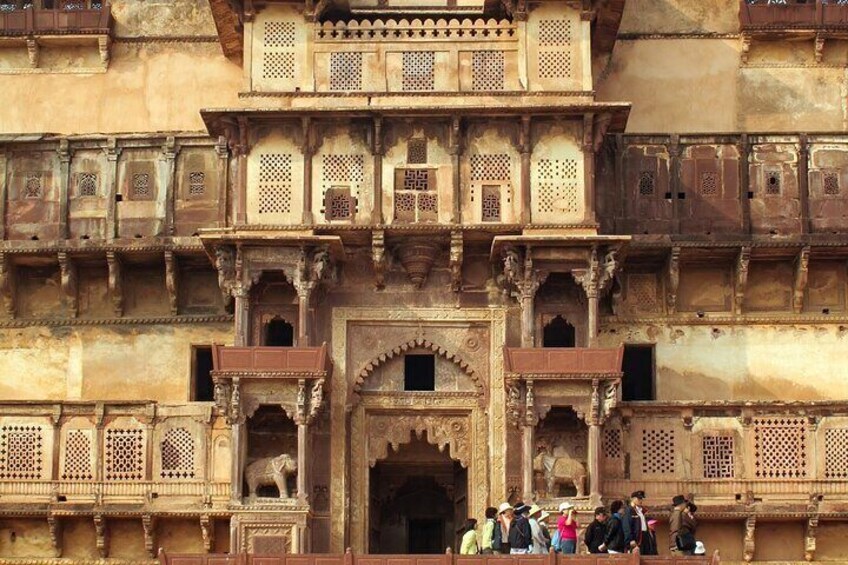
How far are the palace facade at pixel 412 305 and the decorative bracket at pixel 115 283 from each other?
0.26 feet

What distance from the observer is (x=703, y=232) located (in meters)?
28.9

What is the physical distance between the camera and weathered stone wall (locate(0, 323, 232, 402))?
29.2m

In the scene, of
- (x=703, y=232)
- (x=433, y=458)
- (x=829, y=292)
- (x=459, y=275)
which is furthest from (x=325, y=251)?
(x=829, y=292)

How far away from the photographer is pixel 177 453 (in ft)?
89.4

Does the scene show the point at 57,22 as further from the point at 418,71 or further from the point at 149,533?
the point at 149,533

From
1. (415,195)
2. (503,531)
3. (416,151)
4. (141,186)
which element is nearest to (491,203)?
(415,195)

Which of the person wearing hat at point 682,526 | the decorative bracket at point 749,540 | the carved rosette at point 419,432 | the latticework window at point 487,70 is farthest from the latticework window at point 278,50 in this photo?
the decorative bracket at point 749,540

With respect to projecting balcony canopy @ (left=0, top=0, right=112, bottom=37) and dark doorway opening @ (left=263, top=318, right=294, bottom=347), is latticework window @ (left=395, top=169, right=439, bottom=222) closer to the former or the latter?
dark doorway opening @ (left=263, top=318, right=294, bottom=347)

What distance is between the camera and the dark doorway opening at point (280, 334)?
28.0 metres

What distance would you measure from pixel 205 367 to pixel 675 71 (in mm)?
8295

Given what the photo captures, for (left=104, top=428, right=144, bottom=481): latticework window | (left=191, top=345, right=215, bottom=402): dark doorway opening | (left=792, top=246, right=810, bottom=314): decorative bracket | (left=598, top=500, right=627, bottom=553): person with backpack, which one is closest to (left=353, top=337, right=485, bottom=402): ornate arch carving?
(left=191, top=345, right=215, bottom=402): dark doorway opening

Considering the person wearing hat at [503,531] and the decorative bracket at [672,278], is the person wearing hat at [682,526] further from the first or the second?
the decorative bracket at [672,278]

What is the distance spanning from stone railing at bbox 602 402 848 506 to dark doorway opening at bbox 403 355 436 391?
105 inches

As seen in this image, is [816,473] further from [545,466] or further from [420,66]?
[420,66]
